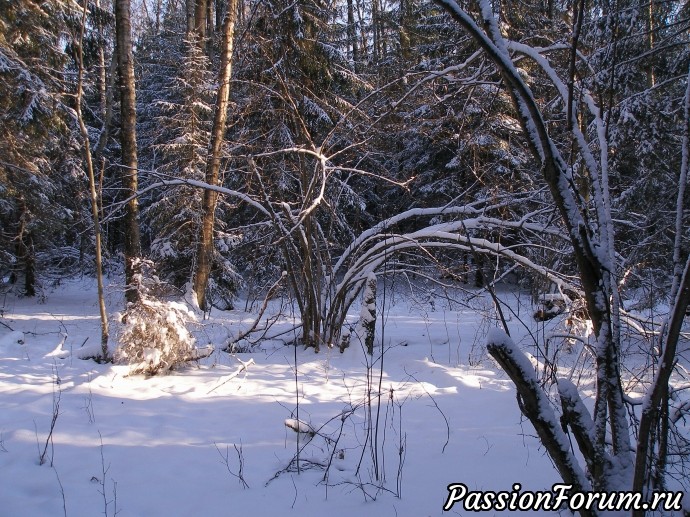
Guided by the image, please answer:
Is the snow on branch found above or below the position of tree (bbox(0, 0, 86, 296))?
below

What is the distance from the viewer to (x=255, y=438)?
11.4ft

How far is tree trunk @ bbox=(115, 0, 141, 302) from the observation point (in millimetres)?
6828

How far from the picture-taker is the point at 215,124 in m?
7.88

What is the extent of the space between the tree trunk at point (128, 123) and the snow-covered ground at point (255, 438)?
193 cm

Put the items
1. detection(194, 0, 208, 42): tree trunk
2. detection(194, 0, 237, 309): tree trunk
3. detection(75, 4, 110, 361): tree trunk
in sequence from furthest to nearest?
detection(194, 0, 208, 42): tree trunk
detection(194, 0, 237, 309): tree trunk
detection(75, 4, 110, 361): tree trunk

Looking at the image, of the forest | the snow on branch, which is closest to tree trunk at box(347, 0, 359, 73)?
the forest

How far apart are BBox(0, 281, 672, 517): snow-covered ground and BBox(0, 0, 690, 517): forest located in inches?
3.1

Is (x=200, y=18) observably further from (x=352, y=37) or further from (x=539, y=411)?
(x=539, y=411)

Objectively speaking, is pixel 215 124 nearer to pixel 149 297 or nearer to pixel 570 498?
pixel 149 297

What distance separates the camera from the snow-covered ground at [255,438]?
2631 millimetres

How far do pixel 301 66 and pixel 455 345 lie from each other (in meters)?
5.84

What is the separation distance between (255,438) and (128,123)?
5.68 m

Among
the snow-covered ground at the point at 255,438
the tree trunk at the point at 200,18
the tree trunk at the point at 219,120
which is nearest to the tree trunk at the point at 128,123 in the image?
the tree trunk at the point at 219,120

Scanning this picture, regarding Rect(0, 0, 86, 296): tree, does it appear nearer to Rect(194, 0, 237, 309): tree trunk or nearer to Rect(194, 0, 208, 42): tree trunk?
Rect(194, 0, 237, 309): tree trunk
